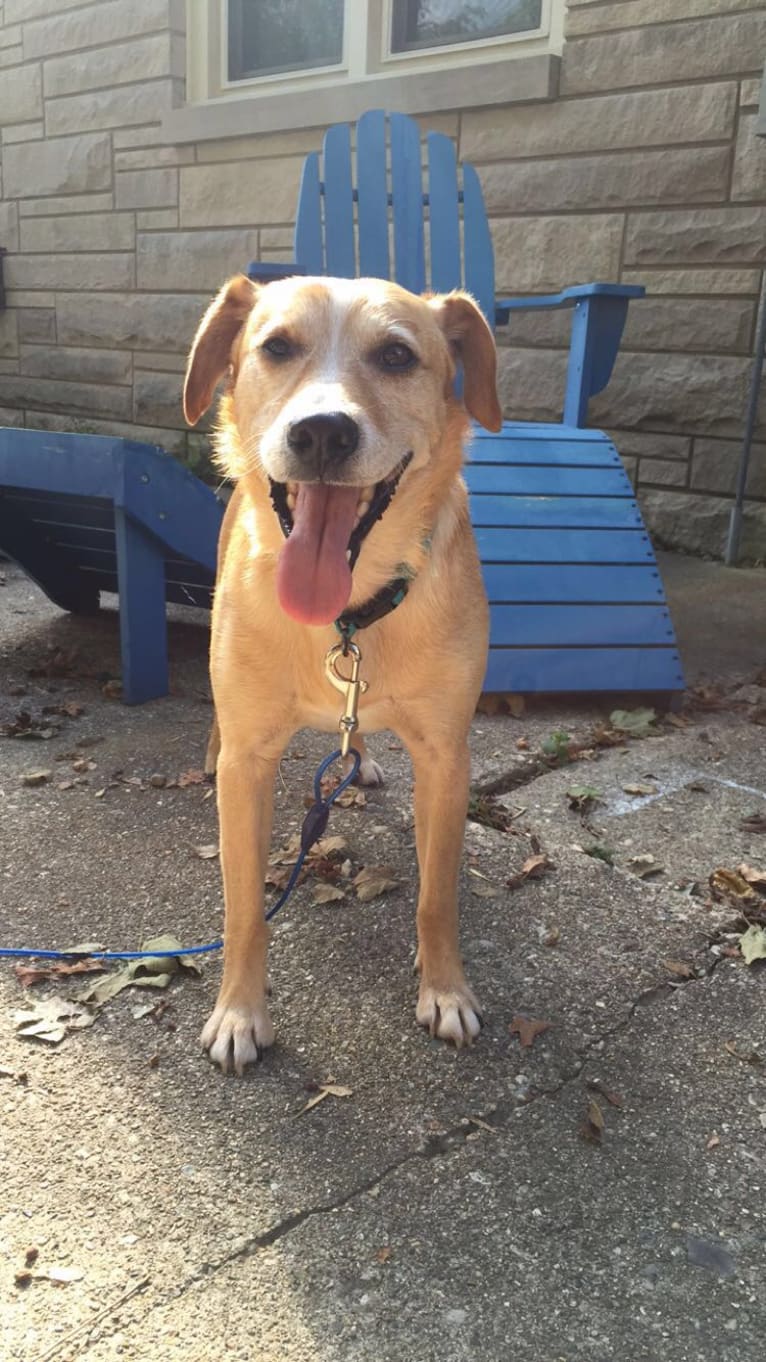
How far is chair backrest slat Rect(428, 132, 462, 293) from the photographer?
506 cm

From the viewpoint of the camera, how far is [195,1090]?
6.45 ft

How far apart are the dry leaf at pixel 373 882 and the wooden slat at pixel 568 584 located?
4.68 ft

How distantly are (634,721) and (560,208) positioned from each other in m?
3.41

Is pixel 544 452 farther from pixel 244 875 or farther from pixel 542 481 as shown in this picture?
pixel 244 875

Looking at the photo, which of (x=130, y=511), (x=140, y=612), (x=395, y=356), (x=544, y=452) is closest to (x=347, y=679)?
(x=395, y=356)

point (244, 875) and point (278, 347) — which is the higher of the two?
point (278, 347)

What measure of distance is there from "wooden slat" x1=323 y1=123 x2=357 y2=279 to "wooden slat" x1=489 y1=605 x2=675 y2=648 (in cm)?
211

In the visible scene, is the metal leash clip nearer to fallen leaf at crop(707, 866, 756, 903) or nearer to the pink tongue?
the pink tongue

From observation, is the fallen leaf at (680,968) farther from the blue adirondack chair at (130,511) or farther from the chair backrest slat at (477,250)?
the chair backrest slat at (477,250)

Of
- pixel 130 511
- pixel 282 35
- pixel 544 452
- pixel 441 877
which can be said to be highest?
pixel 282 35

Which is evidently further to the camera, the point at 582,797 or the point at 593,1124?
the point at 582,797

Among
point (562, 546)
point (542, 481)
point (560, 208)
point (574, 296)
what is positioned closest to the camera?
point (562, 546)

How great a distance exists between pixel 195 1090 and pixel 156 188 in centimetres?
749

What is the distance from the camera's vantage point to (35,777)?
329 centimetres
